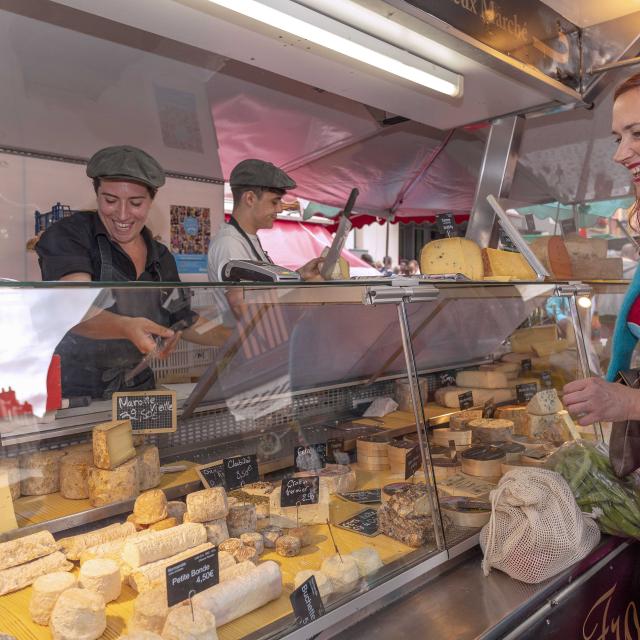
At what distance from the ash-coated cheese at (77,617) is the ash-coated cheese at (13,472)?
414 mm

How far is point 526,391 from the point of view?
8.55ft

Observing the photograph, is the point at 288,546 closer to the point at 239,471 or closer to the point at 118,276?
the point at 239,471

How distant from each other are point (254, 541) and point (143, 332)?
0.62 metres

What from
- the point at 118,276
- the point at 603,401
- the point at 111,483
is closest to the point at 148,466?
the point at 111,483

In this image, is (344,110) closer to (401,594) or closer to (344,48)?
(344,48)

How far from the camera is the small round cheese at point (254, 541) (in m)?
1.52

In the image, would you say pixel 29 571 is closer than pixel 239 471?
Yes

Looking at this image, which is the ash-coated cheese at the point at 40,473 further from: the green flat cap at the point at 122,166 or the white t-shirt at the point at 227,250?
the white t-shirt at the point at 227,250

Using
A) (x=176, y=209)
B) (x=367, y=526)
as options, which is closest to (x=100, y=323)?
(x=367, y=526)

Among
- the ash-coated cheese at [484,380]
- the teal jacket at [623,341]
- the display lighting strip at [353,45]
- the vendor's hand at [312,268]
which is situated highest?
the display lighting strip at [353,45]

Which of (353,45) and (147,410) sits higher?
(353,45)

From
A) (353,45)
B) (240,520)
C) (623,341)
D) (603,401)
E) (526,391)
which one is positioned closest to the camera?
(240,520)

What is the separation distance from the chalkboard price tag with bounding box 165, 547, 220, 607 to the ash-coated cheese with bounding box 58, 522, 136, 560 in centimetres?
34

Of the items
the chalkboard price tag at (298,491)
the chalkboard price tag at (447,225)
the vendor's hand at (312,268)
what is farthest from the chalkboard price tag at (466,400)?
the chalkboard price tag at (298,491)
